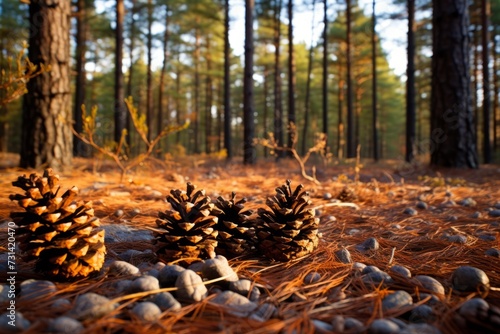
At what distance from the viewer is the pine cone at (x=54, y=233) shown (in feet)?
3.98

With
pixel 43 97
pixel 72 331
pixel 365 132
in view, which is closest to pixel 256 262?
pixel 72 331

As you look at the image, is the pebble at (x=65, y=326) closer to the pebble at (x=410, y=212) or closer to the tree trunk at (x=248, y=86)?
the pebble at (x=410, y=212)

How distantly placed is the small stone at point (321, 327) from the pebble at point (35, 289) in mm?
982

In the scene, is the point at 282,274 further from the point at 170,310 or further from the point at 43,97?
the point at 43,97

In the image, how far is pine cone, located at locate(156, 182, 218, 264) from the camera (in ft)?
4.79

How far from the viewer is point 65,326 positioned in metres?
0.85

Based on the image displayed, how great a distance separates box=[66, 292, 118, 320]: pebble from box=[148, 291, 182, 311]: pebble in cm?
13

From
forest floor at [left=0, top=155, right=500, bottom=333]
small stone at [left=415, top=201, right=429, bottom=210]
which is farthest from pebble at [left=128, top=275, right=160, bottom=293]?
small stone at [left=415, top=201, right=429, bottom=210]

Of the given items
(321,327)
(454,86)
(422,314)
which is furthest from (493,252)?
(454,86)

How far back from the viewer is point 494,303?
3.76 feet

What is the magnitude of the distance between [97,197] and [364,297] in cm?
248

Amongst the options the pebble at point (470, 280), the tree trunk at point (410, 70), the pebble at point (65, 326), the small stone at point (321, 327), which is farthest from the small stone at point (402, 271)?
the tree trunk at point (410, 70)

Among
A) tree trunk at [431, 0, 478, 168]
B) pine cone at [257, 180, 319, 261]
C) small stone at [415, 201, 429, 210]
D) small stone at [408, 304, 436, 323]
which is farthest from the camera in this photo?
tree trunk at [431, 0, 478, 168]

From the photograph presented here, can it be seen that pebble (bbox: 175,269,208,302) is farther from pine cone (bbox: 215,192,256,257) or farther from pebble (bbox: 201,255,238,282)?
pine cone (bbox: 215,192,256,257)
